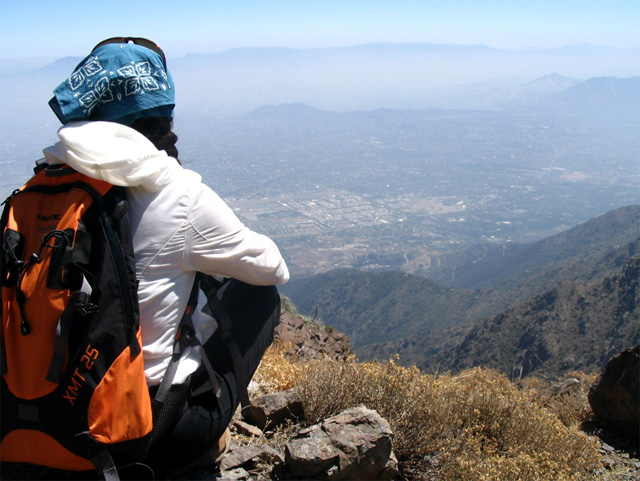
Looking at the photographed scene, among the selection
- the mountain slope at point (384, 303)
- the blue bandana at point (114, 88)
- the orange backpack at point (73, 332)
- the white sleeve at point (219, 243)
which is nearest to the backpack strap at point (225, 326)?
the white sleeve at point (219, 243)

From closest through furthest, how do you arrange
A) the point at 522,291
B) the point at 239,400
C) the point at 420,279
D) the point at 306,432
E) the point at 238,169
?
the point at 239,400 < the point at 306,432 < the point at 522,291 < the point at 420,279 < the point at 238,169

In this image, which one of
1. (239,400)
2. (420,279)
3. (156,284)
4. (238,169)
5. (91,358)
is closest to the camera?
(91,358)

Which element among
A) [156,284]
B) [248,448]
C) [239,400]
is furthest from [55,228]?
[248,448]

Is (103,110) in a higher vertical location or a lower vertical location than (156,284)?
higher

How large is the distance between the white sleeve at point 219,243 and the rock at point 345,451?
109cm

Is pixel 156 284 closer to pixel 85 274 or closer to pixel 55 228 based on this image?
pixel 85 274

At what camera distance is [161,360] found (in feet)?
6.34

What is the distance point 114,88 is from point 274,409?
2220mm

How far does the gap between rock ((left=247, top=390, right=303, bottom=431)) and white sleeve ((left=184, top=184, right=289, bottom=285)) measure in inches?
58.6

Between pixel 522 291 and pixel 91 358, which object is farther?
pixel 522 291

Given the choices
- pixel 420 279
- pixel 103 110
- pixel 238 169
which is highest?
pixel 103 110

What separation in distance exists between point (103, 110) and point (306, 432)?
196 centimetres

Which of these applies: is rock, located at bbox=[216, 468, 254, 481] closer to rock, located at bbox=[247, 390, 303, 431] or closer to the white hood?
rock, located at bbox=[247, 390, 303, 431]

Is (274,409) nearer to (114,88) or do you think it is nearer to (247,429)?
(247,429)
